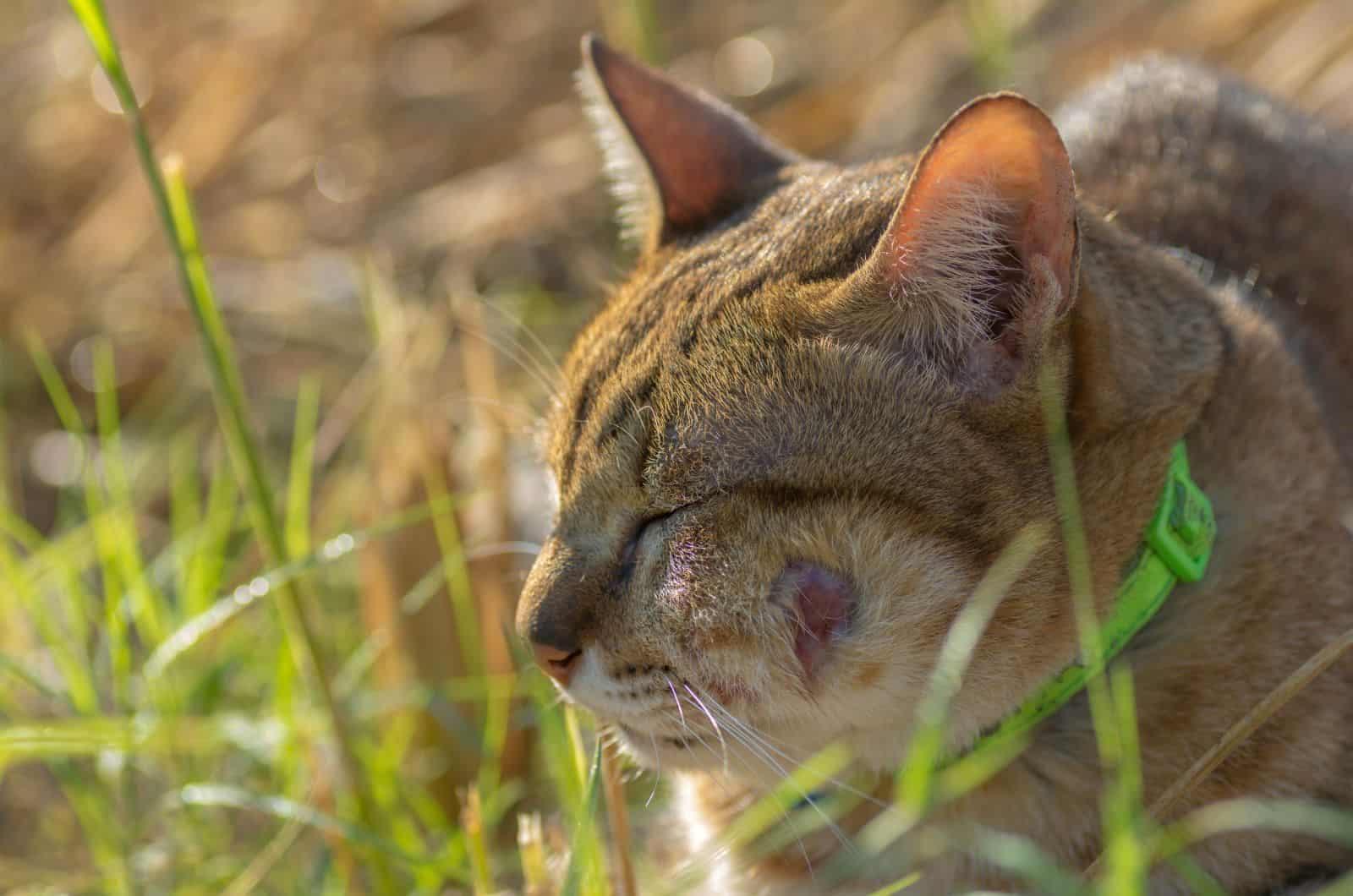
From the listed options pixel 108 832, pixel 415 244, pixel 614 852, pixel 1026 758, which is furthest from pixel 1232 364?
pixel 415 244

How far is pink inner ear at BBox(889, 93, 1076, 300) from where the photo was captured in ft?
4.19

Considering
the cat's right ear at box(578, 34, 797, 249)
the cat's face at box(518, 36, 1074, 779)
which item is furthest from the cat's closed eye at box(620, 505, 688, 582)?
the cat's right ear at box(578, 34, 797, 249)

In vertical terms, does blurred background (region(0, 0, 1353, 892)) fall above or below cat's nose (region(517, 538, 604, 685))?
below

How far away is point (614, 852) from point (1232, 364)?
954 millimetres

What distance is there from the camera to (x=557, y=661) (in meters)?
1.55

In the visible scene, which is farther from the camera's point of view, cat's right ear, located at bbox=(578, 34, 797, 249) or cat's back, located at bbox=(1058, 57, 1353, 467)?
cat's back, located at bbox=(1058, 57, 1353, 467)

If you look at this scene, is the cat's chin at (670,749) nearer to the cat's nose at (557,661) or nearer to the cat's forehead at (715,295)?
the cat's nose at (557,661)

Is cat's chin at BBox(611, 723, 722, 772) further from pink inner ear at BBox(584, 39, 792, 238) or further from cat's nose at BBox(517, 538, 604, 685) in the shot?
pink inner ear at BBox(584, 39, 792, 238)

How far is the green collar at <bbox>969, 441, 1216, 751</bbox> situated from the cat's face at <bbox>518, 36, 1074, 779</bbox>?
35mm

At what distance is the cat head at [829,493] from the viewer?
4.62 feet

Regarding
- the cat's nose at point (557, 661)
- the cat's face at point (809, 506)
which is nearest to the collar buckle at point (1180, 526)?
the cat's face at point (809, 506)

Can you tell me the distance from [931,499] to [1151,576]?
0.31 m

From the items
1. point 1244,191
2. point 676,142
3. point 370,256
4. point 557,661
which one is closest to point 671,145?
point 676,142

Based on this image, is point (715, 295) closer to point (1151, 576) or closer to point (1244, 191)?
point (1151, 576)
